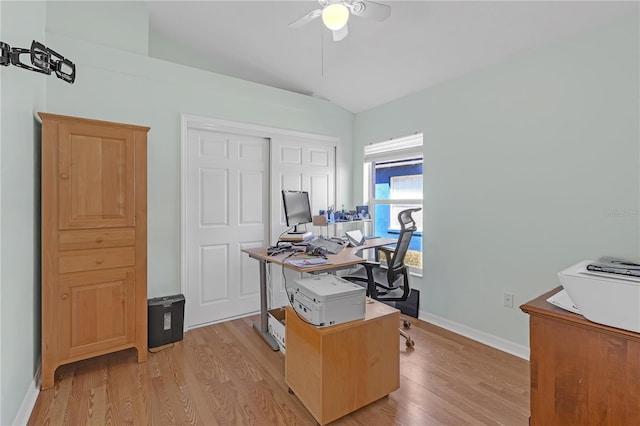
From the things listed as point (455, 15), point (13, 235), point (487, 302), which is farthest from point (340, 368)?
point (455, 15)

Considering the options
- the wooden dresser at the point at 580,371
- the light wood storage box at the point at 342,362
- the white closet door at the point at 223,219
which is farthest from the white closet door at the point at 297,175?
the wooden dresser at the point at 580,371

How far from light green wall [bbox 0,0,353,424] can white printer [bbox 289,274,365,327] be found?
1463mm

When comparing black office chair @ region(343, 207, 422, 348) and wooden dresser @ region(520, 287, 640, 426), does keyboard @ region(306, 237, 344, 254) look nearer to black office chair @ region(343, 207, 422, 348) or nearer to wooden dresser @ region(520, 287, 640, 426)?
black office chair @ region(343, 207, 422, 348)

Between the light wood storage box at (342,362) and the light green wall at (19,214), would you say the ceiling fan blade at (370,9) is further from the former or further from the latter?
the light wood storage box at (342,362)

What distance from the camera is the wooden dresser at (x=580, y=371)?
41.9 inches

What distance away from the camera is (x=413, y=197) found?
3408mm

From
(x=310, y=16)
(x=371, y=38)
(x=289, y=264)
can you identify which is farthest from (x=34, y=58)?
(x=371, y=38)

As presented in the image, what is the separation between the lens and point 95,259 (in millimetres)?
2156

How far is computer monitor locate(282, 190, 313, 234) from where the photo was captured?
9.46 ft

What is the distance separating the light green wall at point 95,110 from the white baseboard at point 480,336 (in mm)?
2450

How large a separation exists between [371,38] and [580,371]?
2598mm

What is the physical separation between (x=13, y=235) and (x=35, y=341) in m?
0.91

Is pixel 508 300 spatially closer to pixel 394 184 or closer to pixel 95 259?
pixel 394 184

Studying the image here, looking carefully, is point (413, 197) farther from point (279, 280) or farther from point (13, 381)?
point (13, 381)
